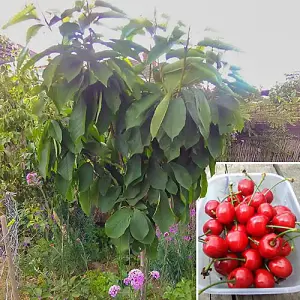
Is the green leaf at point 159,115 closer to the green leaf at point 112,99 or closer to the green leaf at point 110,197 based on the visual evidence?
the green leaf at point 112,99

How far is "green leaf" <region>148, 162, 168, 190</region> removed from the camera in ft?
1.84

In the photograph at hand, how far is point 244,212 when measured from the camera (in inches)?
21.7

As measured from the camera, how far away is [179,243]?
1455mm

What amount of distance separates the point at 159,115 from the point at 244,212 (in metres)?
0.18

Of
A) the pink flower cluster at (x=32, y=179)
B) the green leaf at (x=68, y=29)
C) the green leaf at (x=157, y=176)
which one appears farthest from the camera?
the pink flower cluster at (x=32, y=179)

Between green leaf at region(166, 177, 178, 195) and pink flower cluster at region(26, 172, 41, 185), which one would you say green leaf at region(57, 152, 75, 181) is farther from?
pink flower cluster at region(26, 172, 41, 185)

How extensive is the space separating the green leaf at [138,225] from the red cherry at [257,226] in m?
0.14

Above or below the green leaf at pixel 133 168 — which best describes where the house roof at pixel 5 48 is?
above

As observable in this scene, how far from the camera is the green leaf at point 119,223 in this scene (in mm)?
583

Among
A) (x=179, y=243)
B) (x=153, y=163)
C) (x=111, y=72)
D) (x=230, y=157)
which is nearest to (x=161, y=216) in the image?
(x=153, y=163)

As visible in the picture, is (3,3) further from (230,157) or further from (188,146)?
(230,157)

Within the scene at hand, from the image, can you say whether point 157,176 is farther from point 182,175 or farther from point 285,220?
point 285,220

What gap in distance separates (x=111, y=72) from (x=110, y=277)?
1130 millimetres

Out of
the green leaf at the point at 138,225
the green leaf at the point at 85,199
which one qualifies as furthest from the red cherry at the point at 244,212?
the green leaf at the point at 85,199
